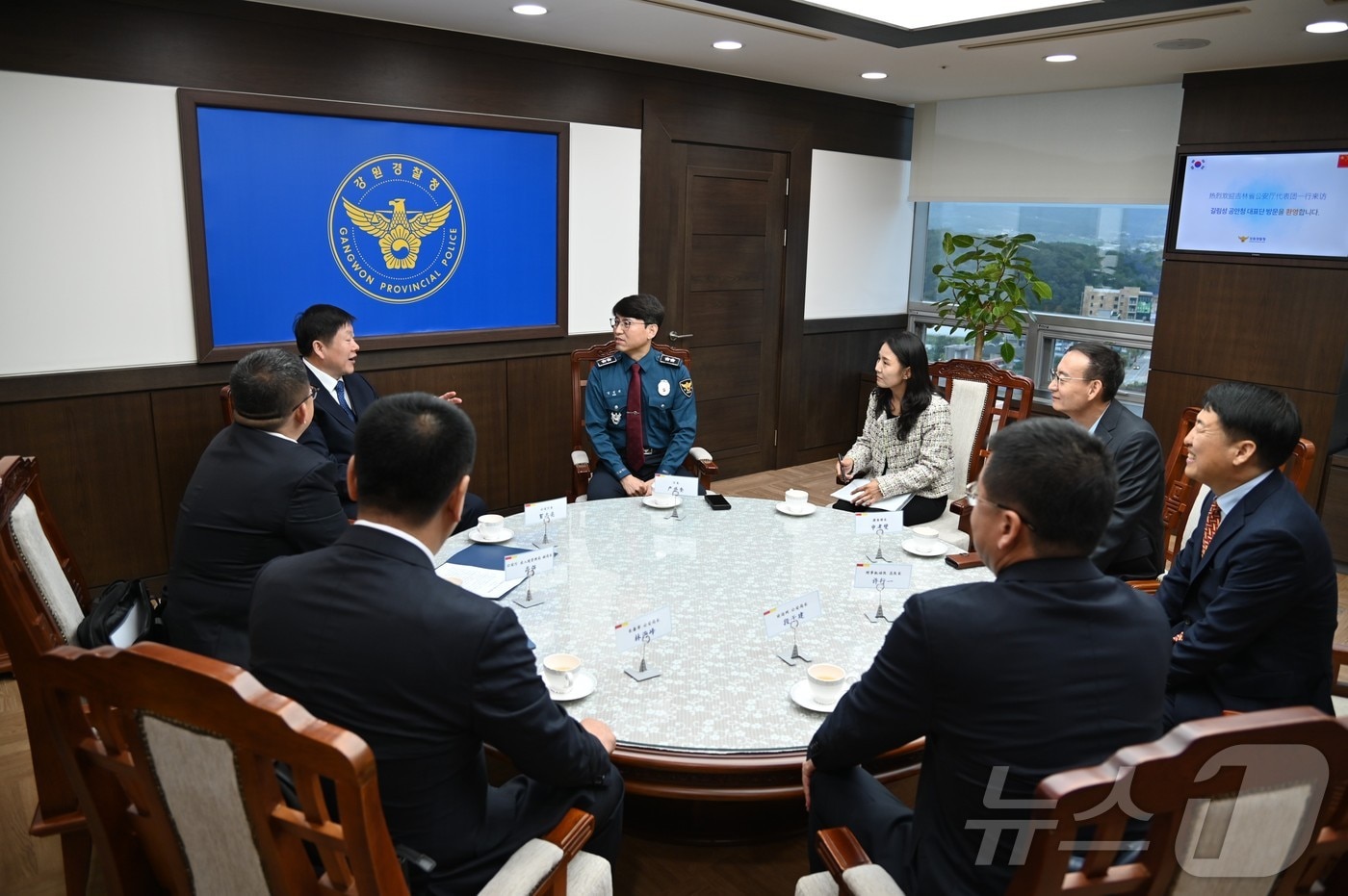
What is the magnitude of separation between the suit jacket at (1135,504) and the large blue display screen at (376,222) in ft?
9.82

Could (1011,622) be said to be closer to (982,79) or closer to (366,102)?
(366,102)

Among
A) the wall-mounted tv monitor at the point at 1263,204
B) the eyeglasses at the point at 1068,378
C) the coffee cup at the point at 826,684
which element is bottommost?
the coffee cup at the point at 826,684

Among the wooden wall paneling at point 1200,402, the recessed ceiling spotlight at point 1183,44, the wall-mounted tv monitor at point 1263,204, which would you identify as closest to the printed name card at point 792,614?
the recessed ceiling spotlight at point 1183,44

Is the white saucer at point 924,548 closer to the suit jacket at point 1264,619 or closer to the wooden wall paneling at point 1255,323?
the suit jacket at point 1264,619

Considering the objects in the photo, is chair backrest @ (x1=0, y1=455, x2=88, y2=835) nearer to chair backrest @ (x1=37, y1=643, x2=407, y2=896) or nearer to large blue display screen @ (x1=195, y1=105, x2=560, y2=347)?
chair backrest @ (x1=37, y1=643, x2=407, y2=896)

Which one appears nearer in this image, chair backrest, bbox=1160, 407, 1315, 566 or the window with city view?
chair backrest, bbox=1160, 407, 1315, 566

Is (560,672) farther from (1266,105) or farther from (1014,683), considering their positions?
(1266,105)

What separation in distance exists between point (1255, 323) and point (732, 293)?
2.85 meters

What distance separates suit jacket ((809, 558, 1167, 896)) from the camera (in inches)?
51.3

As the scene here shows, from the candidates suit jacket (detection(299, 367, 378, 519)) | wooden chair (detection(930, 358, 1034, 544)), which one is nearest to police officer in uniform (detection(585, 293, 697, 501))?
suit jacket (detection(299, 367, 378, 519))

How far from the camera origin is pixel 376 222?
425 cm

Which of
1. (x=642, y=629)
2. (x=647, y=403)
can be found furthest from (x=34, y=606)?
(x=647, y=403)

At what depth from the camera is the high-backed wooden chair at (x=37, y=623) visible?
1582 mm

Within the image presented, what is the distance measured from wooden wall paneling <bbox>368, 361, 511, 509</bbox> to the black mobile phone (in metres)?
1.71
